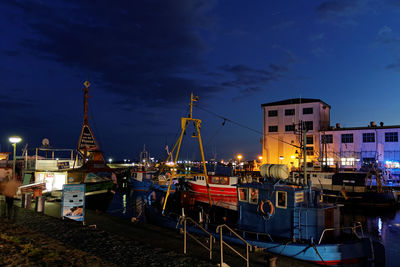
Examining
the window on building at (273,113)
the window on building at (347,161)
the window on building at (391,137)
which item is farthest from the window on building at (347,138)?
the window on building at (273,113)

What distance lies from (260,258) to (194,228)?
19.9ft

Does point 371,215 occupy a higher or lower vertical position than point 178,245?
lower

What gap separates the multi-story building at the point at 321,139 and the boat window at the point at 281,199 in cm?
3368

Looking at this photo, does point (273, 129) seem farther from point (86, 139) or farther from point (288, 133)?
point (86, 139)

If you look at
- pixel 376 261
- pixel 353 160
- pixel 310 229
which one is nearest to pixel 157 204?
pixel 310 229

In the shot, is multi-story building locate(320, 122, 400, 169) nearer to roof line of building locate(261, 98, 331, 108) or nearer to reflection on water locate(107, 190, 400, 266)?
roof line of building locate(261, 98, 331, 108)

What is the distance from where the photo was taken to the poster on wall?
15805mm

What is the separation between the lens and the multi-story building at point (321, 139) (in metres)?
53.4

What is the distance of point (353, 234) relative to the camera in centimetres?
1582

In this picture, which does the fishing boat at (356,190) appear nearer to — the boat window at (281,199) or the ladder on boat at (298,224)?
the boat window at (281,199)

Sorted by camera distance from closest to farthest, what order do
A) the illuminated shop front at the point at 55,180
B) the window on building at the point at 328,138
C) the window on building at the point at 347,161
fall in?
the illuminated shop front at the point at 55,180 → the window on building at the point at 347,161 → the window on building at the point at 328,138

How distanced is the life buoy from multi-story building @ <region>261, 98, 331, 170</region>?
153ft

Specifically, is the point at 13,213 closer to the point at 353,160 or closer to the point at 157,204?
the point at 157,204

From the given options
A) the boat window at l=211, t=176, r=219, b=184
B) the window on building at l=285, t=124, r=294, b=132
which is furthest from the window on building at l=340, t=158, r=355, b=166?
the boat window at l=211, t=176, r=219, b=184
